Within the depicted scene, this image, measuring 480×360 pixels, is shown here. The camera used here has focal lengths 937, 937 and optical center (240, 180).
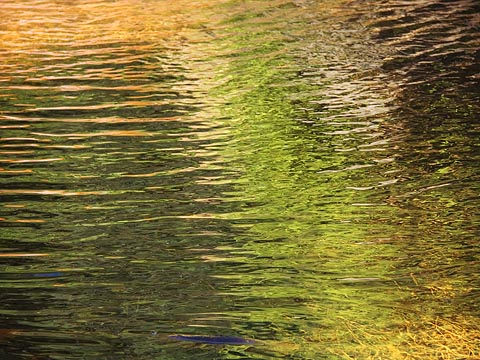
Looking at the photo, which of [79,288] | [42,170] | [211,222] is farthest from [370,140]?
[79,288]

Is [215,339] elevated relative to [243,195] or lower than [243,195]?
elevated

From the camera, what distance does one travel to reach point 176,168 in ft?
21.6

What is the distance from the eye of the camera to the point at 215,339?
4148 mm

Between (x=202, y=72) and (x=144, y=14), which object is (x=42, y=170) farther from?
(x=144, y=14)

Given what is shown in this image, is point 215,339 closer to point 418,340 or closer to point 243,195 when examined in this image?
point 418,340

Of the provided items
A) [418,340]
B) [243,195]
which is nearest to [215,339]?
[418,340]

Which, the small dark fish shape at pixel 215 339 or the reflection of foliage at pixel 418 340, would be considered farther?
the small dark fish shape at pixel 215 339

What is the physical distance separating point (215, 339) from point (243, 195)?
6.44ft

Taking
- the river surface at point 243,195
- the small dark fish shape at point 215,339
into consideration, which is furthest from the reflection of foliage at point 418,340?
the small dark fish shape at point 215,339

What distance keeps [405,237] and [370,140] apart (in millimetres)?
2024

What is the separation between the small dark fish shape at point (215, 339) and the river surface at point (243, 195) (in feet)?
0.05

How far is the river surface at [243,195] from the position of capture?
14.0ft

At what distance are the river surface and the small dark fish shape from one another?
16 millimetres

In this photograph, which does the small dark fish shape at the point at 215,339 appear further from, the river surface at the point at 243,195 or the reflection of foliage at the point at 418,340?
the reflection of foliage at the point at 418,340
